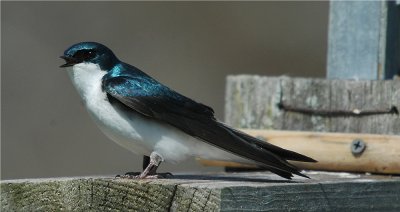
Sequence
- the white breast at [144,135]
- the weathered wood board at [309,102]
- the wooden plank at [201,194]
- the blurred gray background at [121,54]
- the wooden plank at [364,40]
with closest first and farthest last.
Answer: the wooden plank at [201,194]
the white breast at [144,135]
the weathered wood board at [309,102]
the wooden plank at [364,40]
the blurred gray background at [121,54]

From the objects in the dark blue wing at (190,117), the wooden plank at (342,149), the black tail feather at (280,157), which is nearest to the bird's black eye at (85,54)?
the dark blue wing at (190,117)

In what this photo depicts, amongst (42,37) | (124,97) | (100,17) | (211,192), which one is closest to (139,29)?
(100,17)

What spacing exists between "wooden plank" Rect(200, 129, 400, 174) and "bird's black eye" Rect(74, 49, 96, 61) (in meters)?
0.90

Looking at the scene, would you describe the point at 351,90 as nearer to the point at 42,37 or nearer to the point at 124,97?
the point at 124,97

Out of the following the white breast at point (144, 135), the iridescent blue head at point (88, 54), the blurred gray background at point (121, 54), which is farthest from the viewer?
the blurred gray background at point (121, 54)

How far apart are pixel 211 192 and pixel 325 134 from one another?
4.04 feet

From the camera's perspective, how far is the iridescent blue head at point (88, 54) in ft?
12.1

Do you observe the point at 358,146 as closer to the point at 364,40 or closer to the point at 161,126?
the point at 364,40

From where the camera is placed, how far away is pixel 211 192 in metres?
3.06

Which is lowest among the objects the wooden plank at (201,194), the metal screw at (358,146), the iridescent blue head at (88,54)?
the wooden plank at (201,194)

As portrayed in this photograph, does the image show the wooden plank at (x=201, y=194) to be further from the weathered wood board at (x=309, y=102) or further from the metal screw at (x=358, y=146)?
the weathered wood board at (x=309, y=102)

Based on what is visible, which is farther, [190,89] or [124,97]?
[190,89]

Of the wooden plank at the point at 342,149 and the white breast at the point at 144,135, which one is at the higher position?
the white breast at the point at 144,135

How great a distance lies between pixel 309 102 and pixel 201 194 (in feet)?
4.53
